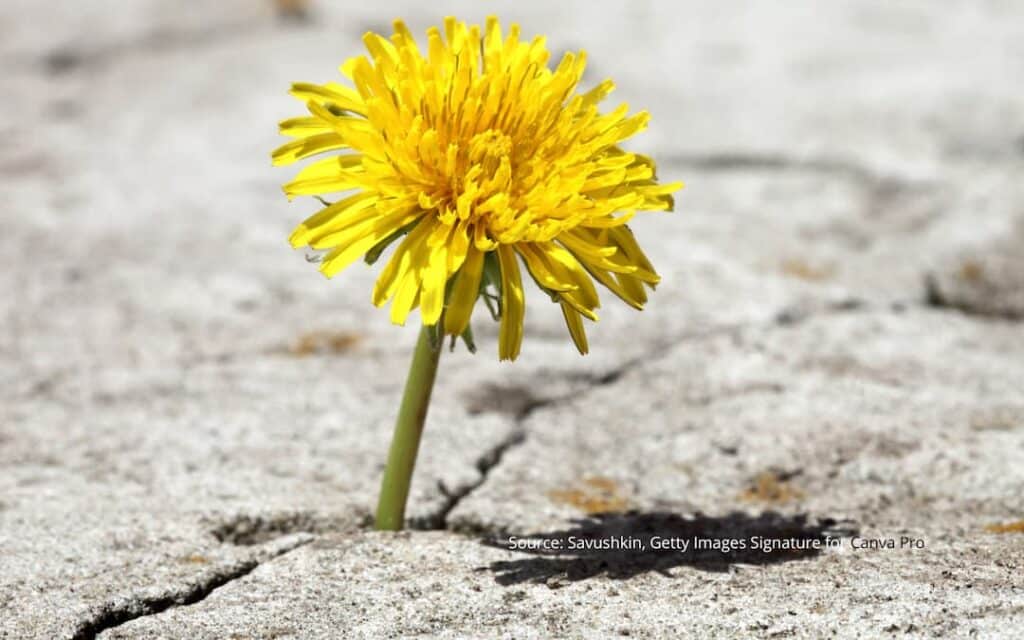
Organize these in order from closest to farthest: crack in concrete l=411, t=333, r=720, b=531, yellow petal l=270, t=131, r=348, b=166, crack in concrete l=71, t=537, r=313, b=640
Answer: crack in concrete l=71, t=537, r=313, b=640, yellow petal l=270, t=131, r=348, b=166, crack in concrete l=411, t=333, r=720, b=531

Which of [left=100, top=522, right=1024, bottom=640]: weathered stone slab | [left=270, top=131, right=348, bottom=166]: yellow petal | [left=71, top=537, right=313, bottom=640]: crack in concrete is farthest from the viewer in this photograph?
[left=270, top=131, right=348, bottom=166]: yellow petal

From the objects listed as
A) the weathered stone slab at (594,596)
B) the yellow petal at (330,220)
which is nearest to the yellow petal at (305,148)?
the yellow petal at (330,220)

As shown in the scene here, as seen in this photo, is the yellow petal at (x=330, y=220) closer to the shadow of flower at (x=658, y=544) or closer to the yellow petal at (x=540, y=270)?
→ the yellow petal at (x=540, y=270)

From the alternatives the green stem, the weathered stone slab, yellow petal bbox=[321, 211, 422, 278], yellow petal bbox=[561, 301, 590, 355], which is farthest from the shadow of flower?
yellow petal bbox=[321, 211, 422, 278]

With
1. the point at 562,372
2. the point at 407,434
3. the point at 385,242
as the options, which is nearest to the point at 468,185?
the point at 385,242

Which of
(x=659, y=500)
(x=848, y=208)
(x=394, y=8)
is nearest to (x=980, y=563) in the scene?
(x=659, y=500)

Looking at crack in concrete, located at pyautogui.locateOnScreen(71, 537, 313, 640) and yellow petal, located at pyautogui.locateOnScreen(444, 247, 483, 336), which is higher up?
yellow petal, located at pyautogui.locateOnScreen(444, 247, 483, 336)

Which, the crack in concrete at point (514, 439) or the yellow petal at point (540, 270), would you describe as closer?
the yellow petal at point (540, 270)

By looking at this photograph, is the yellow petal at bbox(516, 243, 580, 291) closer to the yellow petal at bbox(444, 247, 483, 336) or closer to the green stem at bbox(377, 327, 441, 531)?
the yellow petal at bbox(444, 247, 483, 336)

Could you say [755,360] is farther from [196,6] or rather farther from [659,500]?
[196,6]
